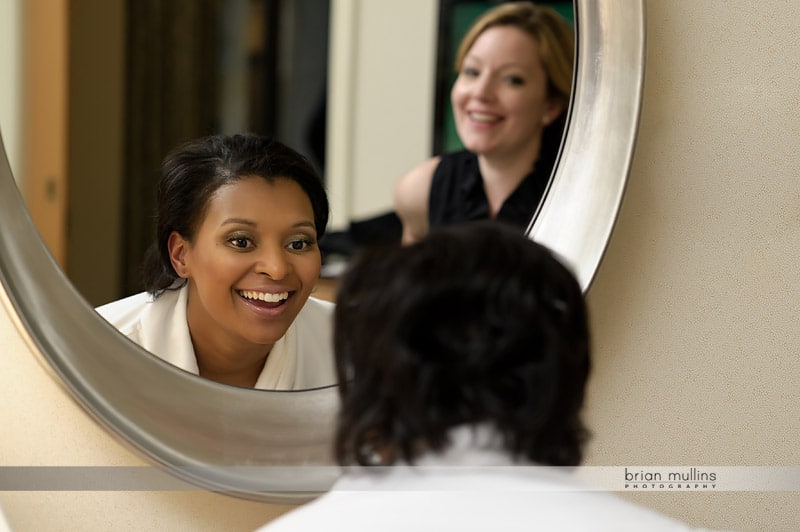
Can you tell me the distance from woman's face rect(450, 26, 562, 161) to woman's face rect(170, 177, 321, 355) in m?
0.22

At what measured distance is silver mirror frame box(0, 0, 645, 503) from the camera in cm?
76

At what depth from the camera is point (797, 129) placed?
931 millimetres

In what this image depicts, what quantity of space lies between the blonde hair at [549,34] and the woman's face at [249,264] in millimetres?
268

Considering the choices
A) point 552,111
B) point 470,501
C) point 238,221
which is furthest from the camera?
point 552,111

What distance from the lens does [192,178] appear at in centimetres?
82

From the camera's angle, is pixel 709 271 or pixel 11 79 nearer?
pixel 11 79

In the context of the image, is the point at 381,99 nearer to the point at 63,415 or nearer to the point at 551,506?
the point at 63,415

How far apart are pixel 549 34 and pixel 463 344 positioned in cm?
48

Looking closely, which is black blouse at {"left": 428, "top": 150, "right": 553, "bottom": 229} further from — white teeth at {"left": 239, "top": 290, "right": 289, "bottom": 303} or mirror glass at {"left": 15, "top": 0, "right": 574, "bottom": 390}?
white teeth at {"left": 239, "top": 290, "right": 289, "bottom": 303}

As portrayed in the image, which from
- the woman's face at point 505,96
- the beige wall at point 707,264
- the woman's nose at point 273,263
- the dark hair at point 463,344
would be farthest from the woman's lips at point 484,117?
the dark hair at point 463,344

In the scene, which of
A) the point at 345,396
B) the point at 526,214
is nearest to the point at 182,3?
the point at 526,214

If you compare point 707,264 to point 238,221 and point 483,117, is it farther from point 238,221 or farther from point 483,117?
point 238,221

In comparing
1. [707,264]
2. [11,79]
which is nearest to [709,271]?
[707,264]

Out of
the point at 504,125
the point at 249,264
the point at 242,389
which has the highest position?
the point at 504,125
